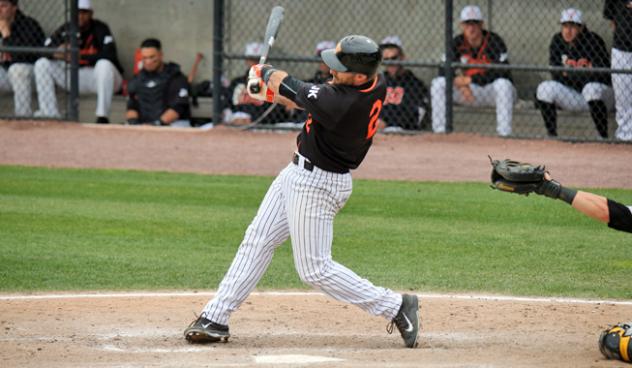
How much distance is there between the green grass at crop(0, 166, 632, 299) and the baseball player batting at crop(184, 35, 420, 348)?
1720 mm

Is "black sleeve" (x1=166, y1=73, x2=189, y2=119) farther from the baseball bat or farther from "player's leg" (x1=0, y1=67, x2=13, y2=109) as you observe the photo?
the baseball bat

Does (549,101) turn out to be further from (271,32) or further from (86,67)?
(271,32)

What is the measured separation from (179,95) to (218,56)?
0.76 meters

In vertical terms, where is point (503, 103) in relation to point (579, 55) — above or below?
below

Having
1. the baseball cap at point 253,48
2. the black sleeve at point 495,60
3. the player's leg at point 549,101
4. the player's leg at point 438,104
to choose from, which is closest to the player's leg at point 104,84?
the baseball cap at point 253,48

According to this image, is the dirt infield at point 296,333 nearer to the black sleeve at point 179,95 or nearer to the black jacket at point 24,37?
the black sleeve at point 179,95

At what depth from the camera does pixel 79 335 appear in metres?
6.43

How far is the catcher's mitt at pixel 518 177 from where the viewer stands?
5.47 meters

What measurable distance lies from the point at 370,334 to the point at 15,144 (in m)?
8.83

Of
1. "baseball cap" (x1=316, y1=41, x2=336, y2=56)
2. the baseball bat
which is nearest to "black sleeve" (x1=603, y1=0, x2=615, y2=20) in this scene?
"baseball cap" (x1=316, y1=41, x2=336, y2=56)

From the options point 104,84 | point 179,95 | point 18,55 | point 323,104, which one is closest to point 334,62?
point 323,104

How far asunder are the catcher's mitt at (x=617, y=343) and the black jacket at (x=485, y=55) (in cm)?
900

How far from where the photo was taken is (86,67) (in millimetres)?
16156

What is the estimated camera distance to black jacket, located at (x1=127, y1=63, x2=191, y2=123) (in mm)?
15414
